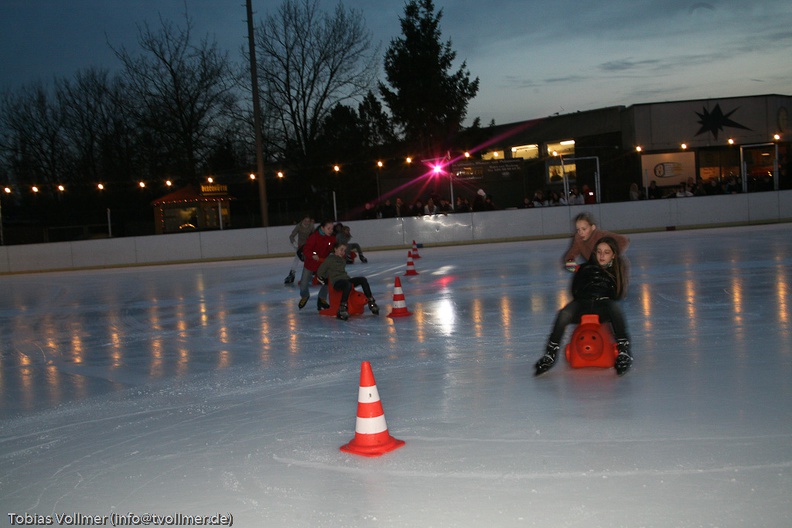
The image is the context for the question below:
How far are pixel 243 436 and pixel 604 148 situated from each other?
30940 mm

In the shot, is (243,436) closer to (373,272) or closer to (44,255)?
(373,272)

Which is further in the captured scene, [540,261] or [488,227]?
[488,227]

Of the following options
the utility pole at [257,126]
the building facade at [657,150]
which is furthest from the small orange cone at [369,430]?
the building facade at [657,150]

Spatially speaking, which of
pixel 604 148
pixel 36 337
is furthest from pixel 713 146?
pixel 36 337

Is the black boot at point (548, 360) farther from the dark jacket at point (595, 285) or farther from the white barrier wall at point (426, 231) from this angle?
the white barrier wall at point (426, 231)

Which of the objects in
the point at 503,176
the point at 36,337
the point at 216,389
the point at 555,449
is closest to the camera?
the point at 555,449

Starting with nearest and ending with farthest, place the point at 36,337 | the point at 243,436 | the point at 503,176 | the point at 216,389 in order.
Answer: the point at 243,436
the point at 216,389
the point at 36,337
the point at 503,176

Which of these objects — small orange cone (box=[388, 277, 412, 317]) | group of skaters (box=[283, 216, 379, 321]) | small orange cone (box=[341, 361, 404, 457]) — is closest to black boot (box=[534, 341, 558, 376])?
small orange cone (box=[341, 361, 404, 457])

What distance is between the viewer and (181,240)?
82.8ft

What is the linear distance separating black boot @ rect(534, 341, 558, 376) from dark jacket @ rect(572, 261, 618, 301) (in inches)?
16.4

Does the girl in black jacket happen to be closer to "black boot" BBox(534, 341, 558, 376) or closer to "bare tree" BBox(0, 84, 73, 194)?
"black boot" BBox(534, 341, 558, 376)

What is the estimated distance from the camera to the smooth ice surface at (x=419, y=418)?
3299 mm

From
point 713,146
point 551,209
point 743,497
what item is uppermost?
point 713,146

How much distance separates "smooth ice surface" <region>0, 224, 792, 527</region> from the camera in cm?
330
